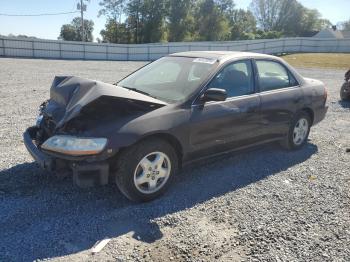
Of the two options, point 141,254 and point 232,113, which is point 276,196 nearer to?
point 232,113

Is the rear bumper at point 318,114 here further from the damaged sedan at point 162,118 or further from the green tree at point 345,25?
the green tree at point 345,25

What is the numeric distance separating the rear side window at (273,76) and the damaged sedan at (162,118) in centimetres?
2

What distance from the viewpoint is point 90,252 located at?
123 inches

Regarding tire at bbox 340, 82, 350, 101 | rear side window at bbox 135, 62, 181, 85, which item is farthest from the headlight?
tire at bbox 340, 82, 350, 101

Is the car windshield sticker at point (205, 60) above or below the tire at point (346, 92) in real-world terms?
above

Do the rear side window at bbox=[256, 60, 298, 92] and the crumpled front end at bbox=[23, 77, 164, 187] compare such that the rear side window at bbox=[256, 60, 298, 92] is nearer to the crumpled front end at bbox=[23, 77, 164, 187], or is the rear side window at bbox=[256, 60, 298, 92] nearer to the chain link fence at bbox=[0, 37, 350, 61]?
the crumpled front end at bbox=[23, 77, 164, 187]

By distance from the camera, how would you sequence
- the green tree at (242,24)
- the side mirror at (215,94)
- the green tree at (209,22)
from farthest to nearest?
the green tree at (242,24)
the green tree at (209,22)
the side mirror at (215,94)

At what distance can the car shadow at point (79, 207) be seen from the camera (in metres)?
3.24

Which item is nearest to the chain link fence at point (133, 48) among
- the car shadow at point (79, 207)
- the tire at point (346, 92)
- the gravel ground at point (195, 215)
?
the tire at point (346, 92)

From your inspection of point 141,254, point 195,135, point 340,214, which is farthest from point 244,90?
point 141,254

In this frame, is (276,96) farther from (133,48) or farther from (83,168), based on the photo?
(133,48)

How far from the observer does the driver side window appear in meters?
4.66

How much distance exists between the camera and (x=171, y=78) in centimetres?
491

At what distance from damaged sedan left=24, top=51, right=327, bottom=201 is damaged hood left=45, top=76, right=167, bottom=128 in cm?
1
